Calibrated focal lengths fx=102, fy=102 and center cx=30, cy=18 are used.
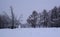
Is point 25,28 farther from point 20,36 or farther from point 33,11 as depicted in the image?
point 33,11

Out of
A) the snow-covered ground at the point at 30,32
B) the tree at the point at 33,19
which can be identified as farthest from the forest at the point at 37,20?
the snow-covered ground at the point at 30,32

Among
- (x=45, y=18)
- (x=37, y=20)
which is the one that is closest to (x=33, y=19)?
(x=37, y=20)

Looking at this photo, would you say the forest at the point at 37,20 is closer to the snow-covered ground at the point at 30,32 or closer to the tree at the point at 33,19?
the tree at the point at 33,19

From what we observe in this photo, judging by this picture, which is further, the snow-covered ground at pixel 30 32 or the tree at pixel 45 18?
the tree at pixel 45 18

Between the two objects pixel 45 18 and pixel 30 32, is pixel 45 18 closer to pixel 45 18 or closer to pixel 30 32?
pixel 45 18

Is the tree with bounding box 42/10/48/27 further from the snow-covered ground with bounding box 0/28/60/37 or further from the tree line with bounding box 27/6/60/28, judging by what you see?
the snow-covered ground with bounding box 0/28/60/37

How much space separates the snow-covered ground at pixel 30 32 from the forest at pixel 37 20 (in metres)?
0.12

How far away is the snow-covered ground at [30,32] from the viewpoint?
5.90 feet

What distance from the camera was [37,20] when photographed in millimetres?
2109

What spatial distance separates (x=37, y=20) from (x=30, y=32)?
0.33 meters

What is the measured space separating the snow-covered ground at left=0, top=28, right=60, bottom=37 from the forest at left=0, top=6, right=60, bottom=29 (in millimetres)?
122

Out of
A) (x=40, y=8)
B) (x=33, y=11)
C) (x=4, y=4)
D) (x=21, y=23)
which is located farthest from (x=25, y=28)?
(x=4, y=4)

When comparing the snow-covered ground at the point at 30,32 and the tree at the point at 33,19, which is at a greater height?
the tree at the point at 33,19

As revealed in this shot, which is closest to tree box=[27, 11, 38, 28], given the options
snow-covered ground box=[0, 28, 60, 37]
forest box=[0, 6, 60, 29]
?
forest box=[0, 6, 60, 29]
